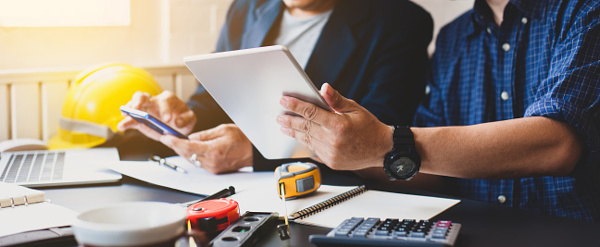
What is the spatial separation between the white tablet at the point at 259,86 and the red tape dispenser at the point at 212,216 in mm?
202

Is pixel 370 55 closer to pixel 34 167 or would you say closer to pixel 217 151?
pixel 217 151

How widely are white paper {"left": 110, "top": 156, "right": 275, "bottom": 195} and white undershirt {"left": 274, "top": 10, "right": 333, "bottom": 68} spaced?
1.60 feet

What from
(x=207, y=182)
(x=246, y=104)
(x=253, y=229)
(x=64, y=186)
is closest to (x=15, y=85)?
(x=64, y=186)

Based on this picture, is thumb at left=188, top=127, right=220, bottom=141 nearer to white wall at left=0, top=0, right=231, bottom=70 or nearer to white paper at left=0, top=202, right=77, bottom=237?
white paper at left=0, top=202, right=77, bottom=237

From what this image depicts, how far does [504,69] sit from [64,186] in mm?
986

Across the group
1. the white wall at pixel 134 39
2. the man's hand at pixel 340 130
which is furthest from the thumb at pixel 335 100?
the white wall at pixel 134 39

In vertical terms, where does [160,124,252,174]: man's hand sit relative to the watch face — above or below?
below

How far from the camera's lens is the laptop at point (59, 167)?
1.12 m

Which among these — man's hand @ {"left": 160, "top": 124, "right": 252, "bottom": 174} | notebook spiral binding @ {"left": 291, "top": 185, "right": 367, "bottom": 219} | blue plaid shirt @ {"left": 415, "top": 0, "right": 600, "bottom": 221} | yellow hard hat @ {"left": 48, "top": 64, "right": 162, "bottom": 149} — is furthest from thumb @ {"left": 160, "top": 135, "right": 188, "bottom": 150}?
blue plaid shirt @ {"left": 415, "top": 0, "right": 600, "bottom": 221}

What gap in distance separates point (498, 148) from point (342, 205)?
30cm

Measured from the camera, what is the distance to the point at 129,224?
491mm

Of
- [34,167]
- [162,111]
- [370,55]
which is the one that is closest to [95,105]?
[162,111]

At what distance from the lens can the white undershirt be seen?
166 centimetres

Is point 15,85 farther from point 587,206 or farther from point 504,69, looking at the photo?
point 587,206
